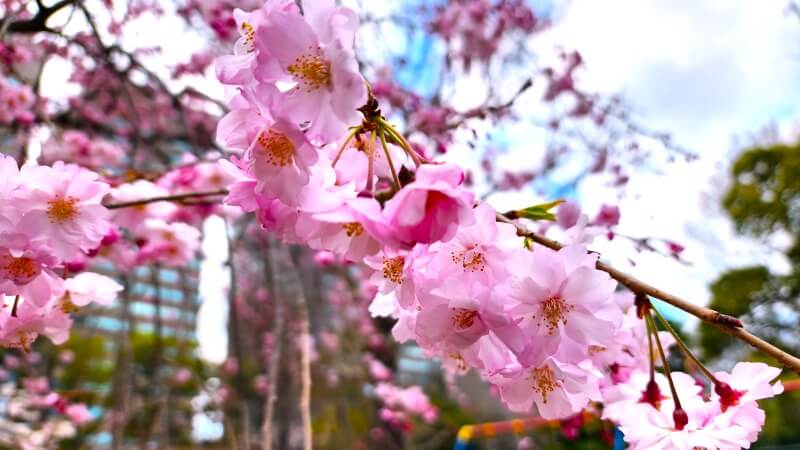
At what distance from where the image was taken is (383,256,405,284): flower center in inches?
25.3

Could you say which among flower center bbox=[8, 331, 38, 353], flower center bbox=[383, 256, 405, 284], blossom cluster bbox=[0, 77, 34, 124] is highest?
blossom cluster bbox=[0, 77, 34, 124]

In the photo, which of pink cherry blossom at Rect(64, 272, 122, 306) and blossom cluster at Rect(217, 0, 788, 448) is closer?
blossom cluster at Rect(217, 0, 788, 448)

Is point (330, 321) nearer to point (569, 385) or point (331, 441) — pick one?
point (331, 441)

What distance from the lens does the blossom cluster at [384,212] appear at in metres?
0.53

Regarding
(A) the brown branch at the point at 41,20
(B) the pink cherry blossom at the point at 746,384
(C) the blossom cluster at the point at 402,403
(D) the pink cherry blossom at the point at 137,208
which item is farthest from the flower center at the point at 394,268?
(C) the blossom cluster at the point at 402,403

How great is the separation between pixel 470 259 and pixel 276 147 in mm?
216

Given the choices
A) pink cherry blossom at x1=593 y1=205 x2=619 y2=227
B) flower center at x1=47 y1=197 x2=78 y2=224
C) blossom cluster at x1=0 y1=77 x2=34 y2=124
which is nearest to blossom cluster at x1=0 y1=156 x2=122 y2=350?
flower center at x1=47 y1=197 x2=78 y2=224

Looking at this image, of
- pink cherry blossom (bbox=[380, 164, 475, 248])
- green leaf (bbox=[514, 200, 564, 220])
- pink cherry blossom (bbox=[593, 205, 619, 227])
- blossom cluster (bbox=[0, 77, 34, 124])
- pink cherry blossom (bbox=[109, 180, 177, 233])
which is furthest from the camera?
blossom cluster (bbox=[0, 77, 34, 124])

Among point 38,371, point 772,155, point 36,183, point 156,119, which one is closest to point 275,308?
point 36,183

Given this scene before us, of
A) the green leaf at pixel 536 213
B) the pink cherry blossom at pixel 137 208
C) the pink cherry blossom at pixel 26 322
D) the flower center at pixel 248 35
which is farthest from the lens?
the pink cherry blossom at pixel 137 208

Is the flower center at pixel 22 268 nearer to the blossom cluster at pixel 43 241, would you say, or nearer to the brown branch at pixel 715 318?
the blossom cluster at pixel 43 241

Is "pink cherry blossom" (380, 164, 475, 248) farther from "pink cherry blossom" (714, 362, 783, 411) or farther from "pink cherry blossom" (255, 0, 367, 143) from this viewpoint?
"pink cherry blossom" (714, 362, 783, 411)

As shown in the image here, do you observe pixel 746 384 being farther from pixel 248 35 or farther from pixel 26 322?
pixel 26 322

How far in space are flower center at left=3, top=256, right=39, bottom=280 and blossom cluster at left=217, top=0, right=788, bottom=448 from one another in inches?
12.4
